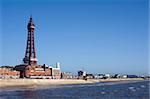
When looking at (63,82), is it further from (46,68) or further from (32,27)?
(32,27)

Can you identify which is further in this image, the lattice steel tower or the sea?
the lattice steel tower

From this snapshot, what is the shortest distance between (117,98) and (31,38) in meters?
71.0

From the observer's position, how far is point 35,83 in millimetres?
77500

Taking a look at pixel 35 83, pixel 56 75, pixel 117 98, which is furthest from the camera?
pixel 56 75

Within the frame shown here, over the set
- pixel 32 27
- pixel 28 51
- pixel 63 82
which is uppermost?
pixel 32 27

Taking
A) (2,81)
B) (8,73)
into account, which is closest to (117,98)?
(2,81)

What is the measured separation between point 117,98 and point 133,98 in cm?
186

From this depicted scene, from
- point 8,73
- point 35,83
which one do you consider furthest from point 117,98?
point 8,73

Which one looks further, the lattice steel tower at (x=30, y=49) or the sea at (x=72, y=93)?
the lattice steel tower at (x=30, y=49)

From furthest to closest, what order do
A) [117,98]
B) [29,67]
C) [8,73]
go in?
[29,67] < [8,73] < [117,98]

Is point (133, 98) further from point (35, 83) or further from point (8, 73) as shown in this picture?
point (8, 73)

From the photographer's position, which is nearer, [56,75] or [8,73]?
[8,73]

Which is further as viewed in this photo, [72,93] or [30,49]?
[30,49]

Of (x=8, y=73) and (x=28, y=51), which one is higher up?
(x=28, y=51)
